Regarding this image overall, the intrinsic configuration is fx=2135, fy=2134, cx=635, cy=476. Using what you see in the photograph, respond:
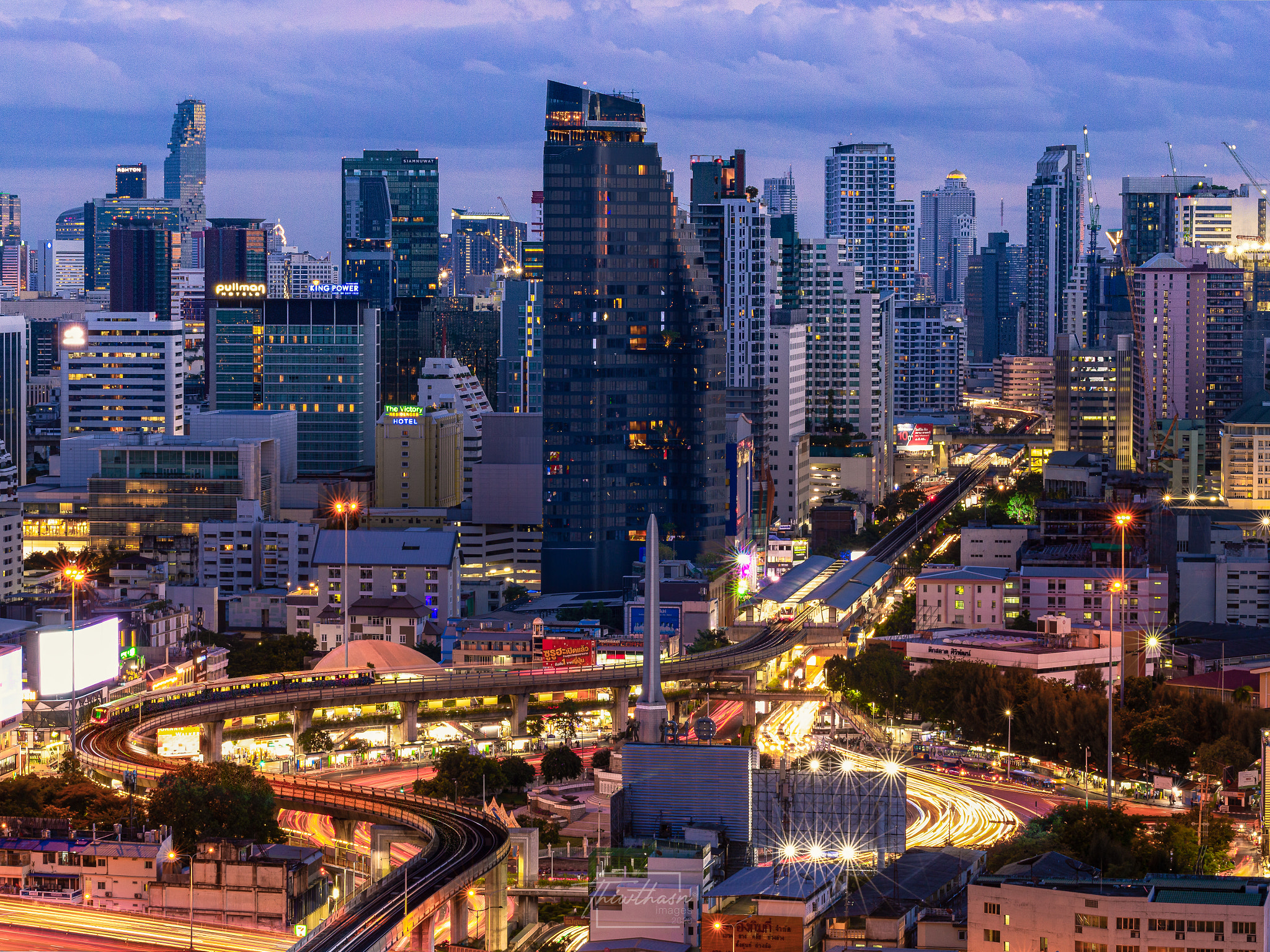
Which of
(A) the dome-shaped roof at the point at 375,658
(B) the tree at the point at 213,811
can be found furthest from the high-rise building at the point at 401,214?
(B) the tree at the point at 213,811

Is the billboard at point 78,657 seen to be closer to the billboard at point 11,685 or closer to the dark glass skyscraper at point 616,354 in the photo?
the billboard at point 11,685

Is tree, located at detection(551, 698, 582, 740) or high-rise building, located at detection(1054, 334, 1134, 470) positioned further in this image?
high-rise building, located at detection(1054, 334, 1134, 470)

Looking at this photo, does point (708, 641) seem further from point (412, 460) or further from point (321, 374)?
point (321, 374)

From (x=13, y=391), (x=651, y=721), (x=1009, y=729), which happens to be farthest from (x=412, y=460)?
(x=1009, y=729)

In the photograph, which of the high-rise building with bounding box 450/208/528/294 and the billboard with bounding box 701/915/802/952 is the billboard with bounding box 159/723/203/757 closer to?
the billboard with bounding box 701/915/802/952

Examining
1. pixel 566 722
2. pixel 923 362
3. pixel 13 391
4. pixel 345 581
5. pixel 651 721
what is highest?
pixel 923 362

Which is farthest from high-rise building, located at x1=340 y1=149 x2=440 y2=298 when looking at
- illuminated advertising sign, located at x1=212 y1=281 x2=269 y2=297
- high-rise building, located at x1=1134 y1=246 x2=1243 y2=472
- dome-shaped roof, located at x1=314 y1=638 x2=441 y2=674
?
dome-shaped roof, located at x1=314 y1=638 x2=441 y2=674
